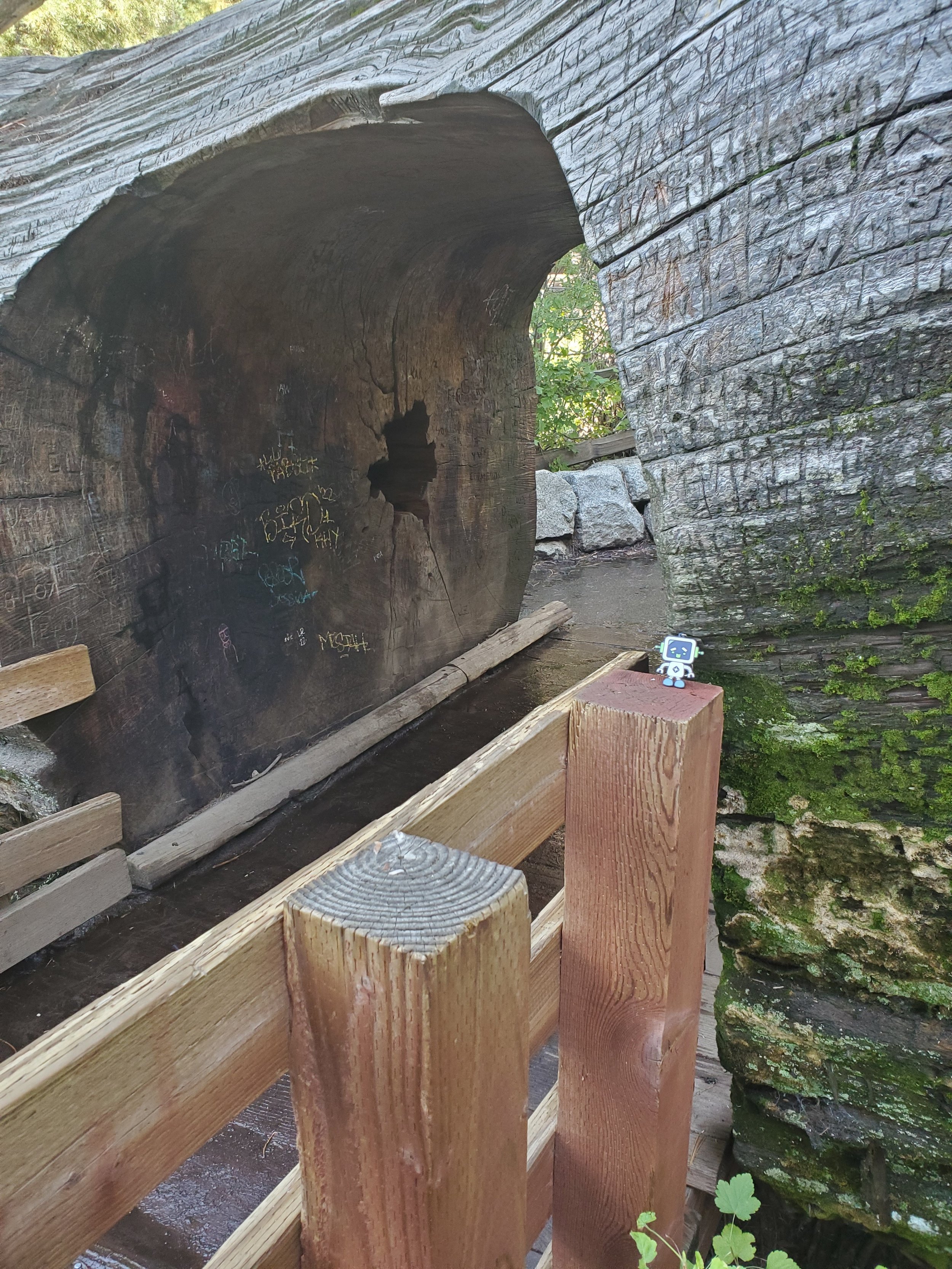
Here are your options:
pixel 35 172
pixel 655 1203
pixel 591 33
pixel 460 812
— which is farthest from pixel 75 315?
pixel 655 1203

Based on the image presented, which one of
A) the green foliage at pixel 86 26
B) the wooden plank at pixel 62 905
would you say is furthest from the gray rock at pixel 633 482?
the wooden plank at pixel 62 905

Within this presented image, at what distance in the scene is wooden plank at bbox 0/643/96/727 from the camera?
267 cm

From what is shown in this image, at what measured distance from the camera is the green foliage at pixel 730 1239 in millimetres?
1083

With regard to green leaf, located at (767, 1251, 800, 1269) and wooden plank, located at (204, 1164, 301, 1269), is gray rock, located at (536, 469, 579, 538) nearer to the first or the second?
green leaf, located at (767, 1251, 800, 1269)

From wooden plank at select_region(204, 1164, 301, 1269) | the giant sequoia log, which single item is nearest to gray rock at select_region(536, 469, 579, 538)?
the giant sequoia log

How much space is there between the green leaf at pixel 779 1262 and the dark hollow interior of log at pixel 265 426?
6.84 feet

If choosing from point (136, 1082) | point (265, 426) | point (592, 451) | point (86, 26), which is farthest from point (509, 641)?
point (86, 26)

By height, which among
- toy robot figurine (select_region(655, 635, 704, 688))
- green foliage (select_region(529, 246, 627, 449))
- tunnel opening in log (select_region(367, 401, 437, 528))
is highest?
green foliage (select_region(529, 246, 627, 449))

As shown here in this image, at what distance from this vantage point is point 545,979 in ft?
4.06

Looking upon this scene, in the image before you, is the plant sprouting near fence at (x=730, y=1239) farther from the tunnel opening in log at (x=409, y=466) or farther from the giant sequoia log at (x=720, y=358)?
the tunnel opening in log at (x=409, y=466)

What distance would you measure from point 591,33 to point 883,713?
1.29 meters

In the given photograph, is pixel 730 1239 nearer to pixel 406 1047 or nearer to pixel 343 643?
pixel 406 1047

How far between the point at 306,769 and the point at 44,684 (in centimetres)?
139

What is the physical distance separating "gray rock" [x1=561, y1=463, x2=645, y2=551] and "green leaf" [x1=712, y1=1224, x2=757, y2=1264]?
808 centimetres
